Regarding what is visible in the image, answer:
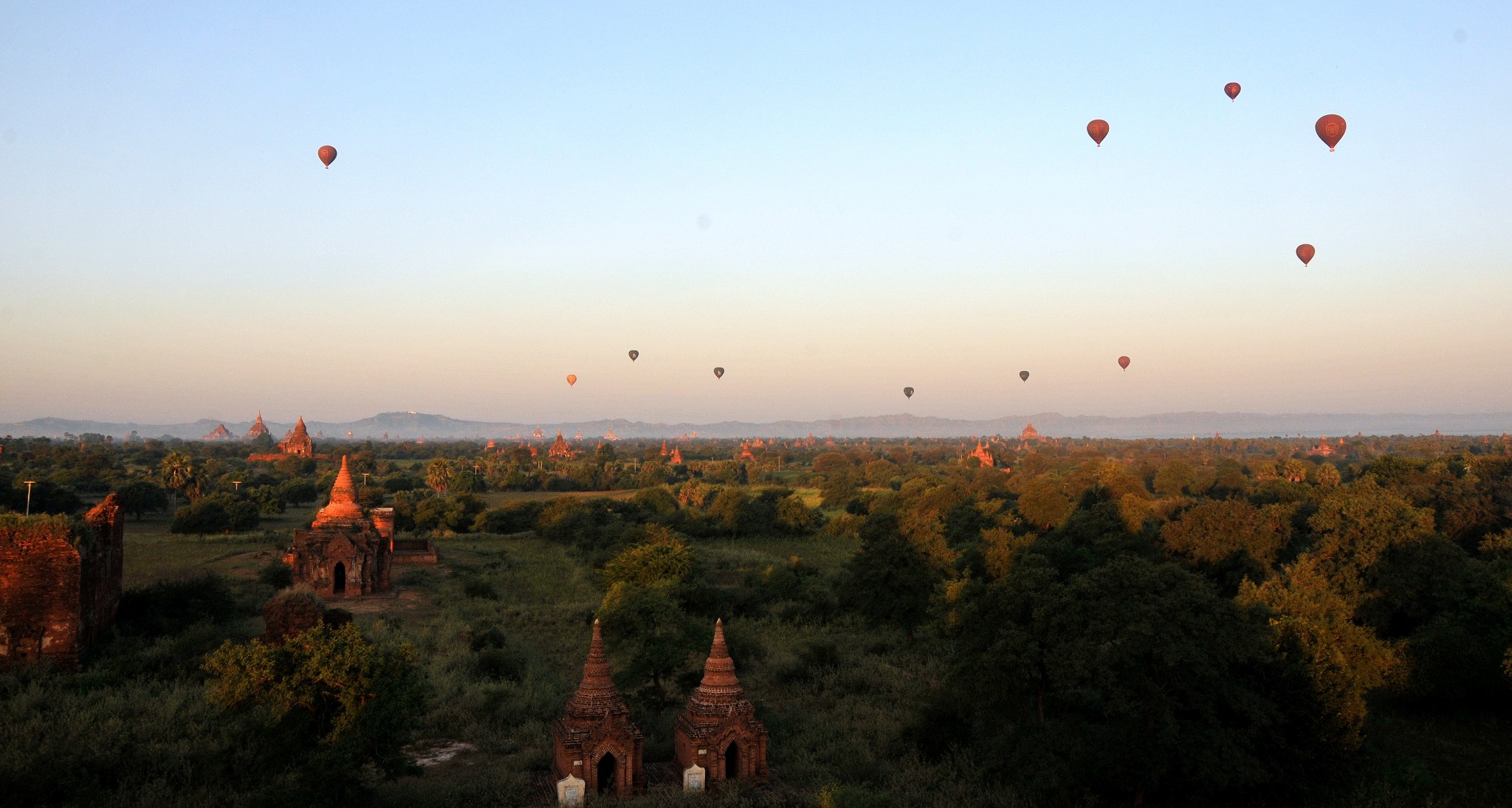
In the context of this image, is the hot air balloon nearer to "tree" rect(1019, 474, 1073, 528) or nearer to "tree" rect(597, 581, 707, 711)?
"tree" rect(597, 581, 707, 711)

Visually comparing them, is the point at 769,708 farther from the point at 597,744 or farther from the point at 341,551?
the point at 341,551

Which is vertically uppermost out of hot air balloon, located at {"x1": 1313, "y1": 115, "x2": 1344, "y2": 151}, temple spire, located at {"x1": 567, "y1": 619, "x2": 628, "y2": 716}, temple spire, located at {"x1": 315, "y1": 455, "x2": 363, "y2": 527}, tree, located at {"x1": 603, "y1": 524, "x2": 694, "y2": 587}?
hot air balloon, located at {"x1": 1313, "y1": 115, "x2": 1344, "y2": 151}

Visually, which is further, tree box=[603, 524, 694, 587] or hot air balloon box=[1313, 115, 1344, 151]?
tree box=[603, 524, 694, 587]

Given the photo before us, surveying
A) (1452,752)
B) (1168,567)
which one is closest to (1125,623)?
(1168,567)

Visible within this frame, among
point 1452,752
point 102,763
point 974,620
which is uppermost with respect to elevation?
point 974,620

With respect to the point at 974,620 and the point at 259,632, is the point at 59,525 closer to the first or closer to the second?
the point at 259,632

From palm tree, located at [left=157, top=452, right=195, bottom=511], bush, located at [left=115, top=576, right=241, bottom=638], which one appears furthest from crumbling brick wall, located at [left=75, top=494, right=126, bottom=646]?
palm tree, located at [left=157, top=452, right=195, bottom=511]

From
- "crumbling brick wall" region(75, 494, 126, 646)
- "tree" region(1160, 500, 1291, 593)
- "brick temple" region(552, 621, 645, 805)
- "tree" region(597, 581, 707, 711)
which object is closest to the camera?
"brick temple" region(552, 621, 645, 805)
